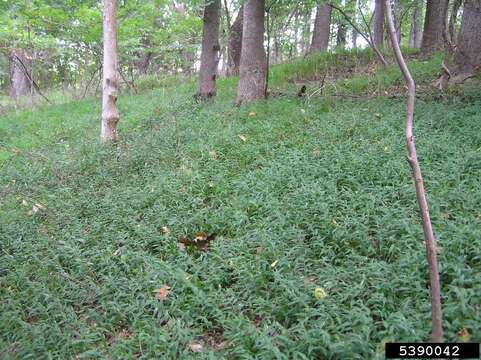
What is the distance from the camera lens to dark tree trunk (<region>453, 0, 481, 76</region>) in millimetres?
6996

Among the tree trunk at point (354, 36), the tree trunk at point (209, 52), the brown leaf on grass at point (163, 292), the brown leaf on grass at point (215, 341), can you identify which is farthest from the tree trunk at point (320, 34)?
the brown leaf on grass at point (215, 341)

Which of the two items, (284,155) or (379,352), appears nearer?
(379,352)

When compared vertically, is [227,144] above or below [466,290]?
above

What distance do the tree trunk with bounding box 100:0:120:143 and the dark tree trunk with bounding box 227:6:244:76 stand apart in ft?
18.7

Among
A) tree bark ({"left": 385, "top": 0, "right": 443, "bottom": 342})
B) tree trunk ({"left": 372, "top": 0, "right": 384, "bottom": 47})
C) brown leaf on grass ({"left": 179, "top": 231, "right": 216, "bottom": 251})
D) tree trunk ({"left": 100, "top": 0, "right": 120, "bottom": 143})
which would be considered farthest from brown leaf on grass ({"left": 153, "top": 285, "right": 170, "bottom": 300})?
tree trunk ({"left": 372, "top": 0, "right": 384, "bottom": 47})

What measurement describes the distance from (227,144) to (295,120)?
1383 mm

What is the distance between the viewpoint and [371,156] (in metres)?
4.97

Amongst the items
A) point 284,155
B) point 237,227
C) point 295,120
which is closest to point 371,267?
point 237,227

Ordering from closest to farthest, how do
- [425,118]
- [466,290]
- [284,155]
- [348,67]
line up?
[466,290]
[284,155]
[425,118]
[348,67]

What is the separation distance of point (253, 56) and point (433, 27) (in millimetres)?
5304

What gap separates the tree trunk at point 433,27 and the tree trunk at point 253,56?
4.75 metres

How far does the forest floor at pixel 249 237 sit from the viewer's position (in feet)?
9.61

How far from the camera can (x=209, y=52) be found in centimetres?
952

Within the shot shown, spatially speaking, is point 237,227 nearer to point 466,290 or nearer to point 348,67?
point 466,290
